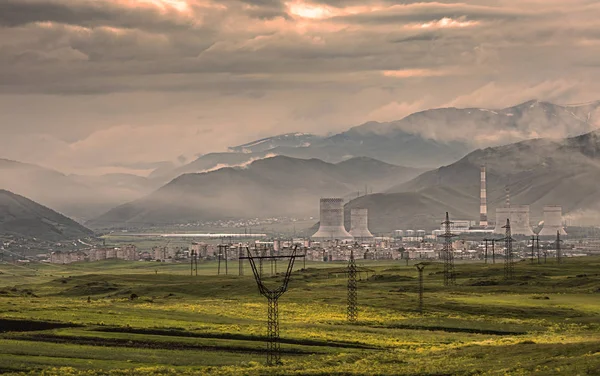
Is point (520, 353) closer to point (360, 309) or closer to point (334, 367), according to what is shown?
Answer: point (334, 367)

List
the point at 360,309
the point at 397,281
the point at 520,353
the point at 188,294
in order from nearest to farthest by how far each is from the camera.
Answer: the point at 520,353 → the point at 360,309 → the point at 188,294 → the point at 397,281

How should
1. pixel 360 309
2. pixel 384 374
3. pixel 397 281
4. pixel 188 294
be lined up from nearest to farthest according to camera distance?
pixel 384 374 → pixel 360 309 → pixel 188 294 → pixel 397 281

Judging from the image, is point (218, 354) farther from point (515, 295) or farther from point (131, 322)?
point (515, 295)

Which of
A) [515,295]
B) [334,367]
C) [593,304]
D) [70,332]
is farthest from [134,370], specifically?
[515,295]

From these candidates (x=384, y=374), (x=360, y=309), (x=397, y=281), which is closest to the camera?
(x=384, y=374)

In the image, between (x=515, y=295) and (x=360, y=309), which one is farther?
(x=515, y=295)

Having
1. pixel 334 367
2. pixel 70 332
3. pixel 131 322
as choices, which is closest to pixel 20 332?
pixel 70 332
